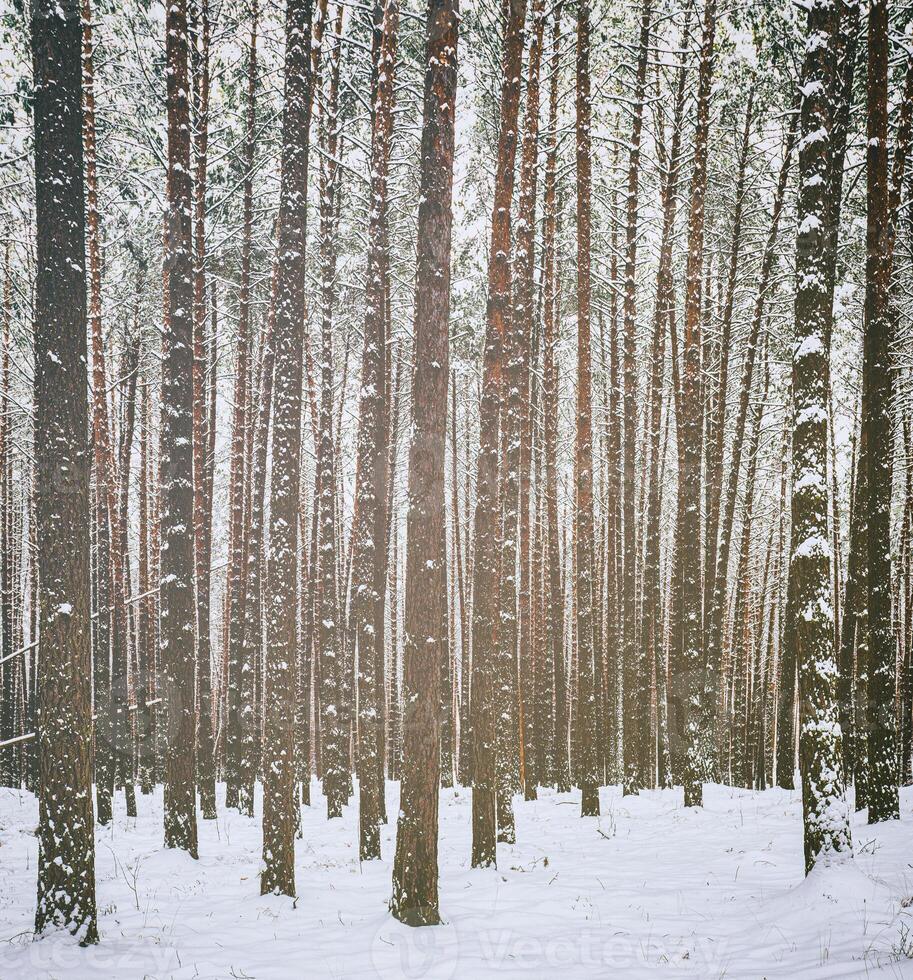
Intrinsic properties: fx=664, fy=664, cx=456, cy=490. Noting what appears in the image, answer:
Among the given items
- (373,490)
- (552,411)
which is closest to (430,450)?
(373,490)

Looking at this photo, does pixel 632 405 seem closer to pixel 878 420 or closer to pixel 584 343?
pixel 584 343

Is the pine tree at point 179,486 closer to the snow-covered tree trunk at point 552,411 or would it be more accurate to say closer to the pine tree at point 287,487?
the pine tree at point 287,487

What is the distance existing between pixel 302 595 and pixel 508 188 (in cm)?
1353

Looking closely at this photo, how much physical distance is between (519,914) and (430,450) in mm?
4511

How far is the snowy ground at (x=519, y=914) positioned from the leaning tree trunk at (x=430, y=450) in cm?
78

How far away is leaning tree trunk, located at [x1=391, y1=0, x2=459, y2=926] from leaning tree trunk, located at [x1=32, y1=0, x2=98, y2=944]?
263 centimetres

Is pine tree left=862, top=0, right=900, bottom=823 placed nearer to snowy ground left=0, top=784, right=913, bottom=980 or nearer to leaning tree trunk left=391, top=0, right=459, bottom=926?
snowy ground left=0, top=784, right=913, bottom=980

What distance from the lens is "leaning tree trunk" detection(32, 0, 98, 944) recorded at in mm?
5289

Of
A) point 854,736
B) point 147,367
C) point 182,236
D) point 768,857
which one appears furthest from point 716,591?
point 147,367

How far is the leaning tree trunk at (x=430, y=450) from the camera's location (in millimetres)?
5812

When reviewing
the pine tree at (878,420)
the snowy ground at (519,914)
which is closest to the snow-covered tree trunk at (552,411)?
the pine tree at (878,420)

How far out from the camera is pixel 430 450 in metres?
6.02

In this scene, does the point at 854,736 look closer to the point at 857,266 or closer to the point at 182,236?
the point at 857,266

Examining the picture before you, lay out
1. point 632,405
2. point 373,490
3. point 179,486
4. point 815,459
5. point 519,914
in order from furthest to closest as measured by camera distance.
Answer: point 632,405 → point 373,490 → point 179,486 → point 815,459 → point 519,914
